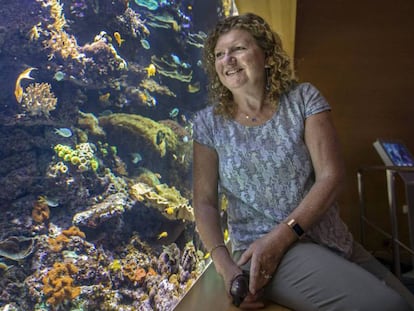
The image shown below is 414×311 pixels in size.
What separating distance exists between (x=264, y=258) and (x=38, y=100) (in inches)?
31.0

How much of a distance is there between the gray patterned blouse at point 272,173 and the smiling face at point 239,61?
0.42 feet

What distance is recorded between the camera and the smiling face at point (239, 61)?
4.48 feet

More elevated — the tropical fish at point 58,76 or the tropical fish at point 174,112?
the tropical fish at point 58,76

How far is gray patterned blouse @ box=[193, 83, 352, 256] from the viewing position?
4.14 ft

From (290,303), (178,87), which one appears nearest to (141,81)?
(178,87)

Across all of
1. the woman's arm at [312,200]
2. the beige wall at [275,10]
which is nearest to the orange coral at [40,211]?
the woman's arm at [312,200]

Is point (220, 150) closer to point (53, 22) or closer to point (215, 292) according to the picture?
point (215, 292)

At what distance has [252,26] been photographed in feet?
4.62

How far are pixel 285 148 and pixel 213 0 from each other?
170 cm

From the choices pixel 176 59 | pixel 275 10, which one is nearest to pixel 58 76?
pixel 176 59

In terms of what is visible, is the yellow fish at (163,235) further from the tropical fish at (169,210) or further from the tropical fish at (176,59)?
the tropical fish at (176,59)

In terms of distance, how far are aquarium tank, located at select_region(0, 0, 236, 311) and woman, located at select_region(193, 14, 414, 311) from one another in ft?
1.04

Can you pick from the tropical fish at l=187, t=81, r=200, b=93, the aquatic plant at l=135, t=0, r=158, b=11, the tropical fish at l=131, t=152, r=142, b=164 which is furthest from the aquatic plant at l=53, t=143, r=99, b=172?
the tropical fish at l=187, t=81, r=200, b=93

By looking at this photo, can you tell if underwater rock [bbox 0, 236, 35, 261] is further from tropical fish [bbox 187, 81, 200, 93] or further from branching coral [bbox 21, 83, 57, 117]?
tropical fish [bbox 187, 81, 200, 93]
